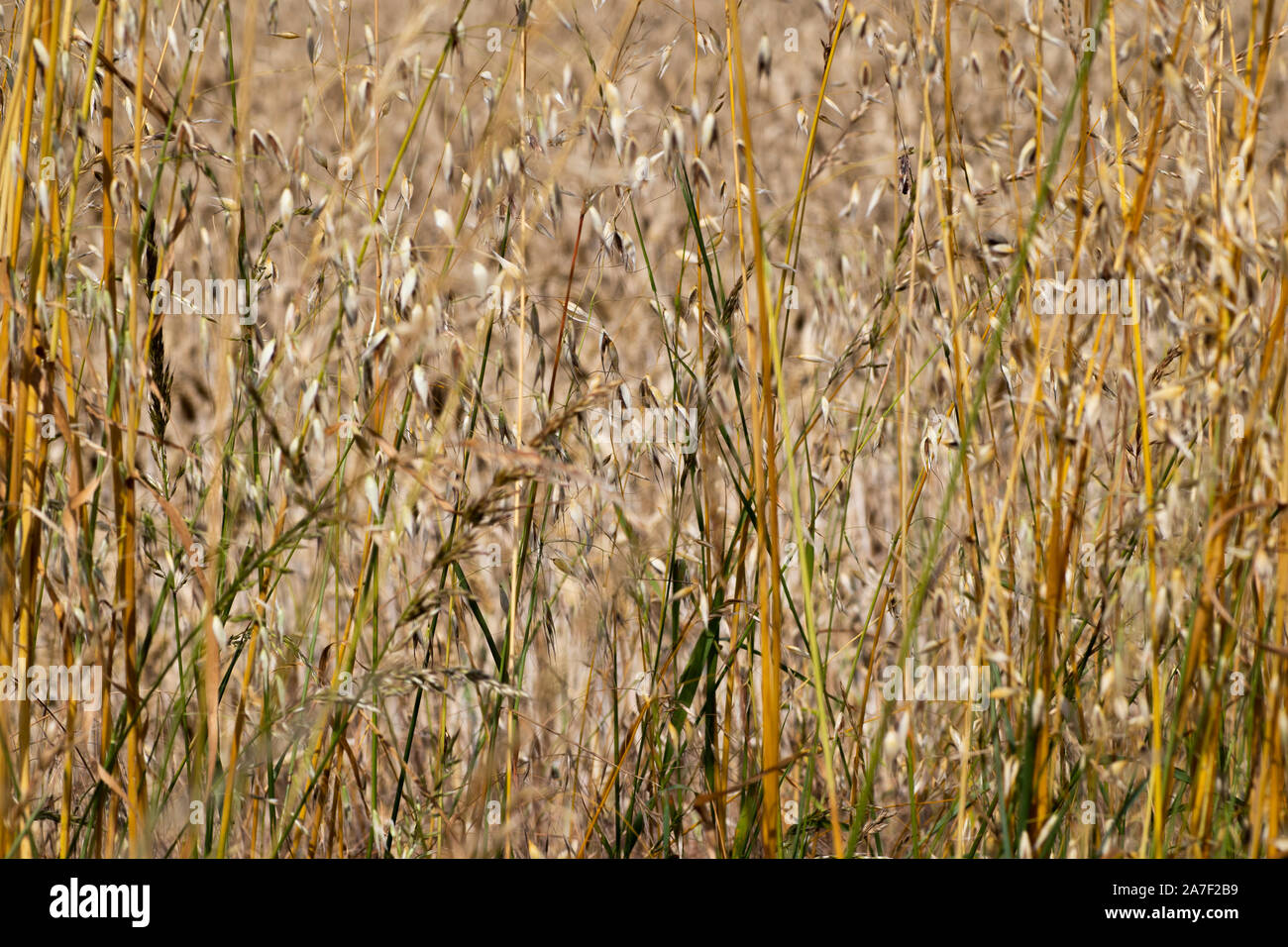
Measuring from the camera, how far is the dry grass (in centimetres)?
65

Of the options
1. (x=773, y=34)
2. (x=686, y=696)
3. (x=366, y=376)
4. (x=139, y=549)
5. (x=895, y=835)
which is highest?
(x=773, y=34)

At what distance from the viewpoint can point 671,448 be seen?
86cm

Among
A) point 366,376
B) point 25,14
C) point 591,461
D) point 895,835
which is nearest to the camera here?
point 25,14

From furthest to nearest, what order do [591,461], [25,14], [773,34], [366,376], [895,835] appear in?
[773,34] < [895,835] < [591,461] < [366,376] < [25,14]

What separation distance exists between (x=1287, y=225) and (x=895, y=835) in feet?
2.45

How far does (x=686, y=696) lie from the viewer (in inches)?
31.2

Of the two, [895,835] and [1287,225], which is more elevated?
[1287,225]

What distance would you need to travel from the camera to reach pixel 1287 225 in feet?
2.25

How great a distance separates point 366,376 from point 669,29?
2531 millimetres

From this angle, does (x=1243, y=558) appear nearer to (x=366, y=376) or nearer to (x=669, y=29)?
(x=366, y=376)

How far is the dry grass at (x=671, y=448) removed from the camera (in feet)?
2.13
